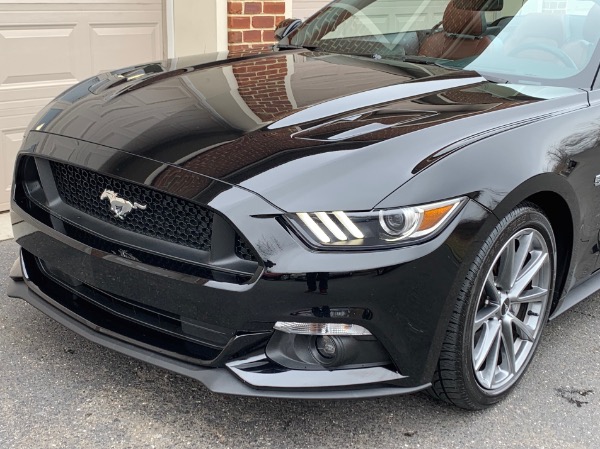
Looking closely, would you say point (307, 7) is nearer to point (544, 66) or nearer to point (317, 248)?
point (544, 66)

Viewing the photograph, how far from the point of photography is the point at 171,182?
2.34 m

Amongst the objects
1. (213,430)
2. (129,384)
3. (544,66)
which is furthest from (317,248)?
(544,66)

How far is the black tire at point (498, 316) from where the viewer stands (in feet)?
8.14

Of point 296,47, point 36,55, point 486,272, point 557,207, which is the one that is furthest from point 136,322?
point 36,55

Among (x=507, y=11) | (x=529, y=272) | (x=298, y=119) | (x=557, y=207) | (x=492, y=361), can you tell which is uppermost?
(x=507, y=11)

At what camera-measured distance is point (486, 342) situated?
2.71 meters

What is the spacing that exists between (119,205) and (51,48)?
113 inches

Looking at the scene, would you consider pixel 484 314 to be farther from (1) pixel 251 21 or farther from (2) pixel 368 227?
(1) pixel 251 21

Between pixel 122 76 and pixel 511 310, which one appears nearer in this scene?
pixel 511 310

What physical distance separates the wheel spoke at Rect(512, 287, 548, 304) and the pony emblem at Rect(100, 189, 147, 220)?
1.44 meters

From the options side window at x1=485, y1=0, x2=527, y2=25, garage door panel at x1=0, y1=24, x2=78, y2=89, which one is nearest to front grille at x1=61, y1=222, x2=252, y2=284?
side window at x1=485, y1=0, x2=527, y2=25

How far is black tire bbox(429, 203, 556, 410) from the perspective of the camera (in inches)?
97.7

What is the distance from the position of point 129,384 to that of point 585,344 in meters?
2.01

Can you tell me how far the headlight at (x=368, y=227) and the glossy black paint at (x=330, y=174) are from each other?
0.09ft
